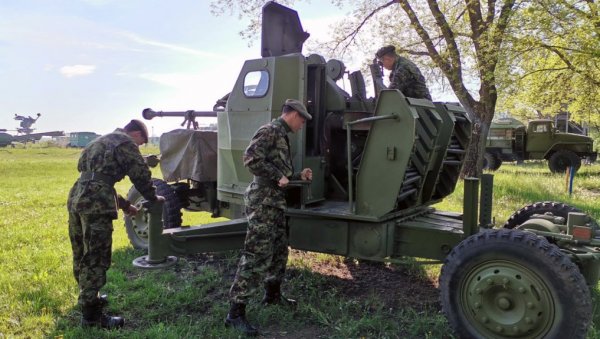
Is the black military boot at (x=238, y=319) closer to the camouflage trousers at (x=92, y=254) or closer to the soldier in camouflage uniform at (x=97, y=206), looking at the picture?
the soldier in camouflage uniform at (x=97, y=206)

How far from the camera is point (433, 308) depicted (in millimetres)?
4820

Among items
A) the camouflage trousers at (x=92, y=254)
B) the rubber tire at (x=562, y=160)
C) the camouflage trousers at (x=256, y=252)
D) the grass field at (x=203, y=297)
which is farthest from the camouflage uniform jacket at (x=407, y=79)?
the rubber tire at (x=562, y=160)

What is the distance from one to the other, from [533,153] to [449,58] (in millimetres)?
10457

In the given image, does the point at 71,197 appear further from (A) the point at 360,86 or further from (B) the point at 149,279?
(A) the point at 360,86

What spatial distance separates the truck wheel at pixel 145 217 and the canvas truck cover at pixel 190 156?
9.5 inches

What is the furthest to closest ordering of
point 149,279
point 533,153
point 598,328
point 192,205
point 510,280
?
point 533,153 → point 192,205 → point 149,279 → point 598,328 → point 510,280

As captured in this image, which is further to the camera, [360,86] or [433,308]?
[360,86]

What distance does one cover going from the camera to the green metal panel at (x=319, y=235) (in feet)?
15.5

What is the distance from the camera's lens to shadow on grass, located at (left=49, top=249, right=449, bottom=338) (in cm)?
428

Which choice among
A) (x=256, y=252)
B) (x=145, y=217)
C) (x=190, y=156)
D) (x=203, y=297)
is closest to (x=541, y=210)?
(x=256, y=252)

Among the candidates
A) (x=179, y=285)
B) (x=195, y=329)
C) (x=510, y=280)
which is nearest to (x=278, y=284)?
(x=195, y=329)

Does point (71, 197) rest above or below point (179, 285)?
above

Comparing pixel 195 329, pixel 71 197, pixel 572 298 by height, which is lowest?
pixel 195 329

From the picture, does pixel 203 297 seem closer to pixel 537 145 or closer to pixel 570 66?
pixel 570 66
